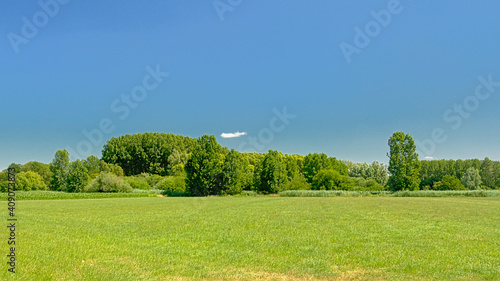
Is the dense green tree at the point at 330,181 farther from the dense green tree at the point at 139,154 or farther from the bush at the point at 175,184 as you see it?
the dense green tree at the point at 139,154

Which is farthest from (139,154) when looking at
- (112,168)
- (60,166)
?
(60,166)

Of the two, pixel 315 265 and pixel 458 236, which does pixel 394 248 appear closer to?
pixel 315 265

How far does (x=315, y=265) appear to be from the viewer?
29.3 feet

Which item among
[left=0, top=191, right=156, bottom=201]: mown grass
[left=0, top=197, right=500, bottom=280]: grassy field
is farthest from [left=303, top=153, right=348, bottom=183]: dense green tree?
[left=0, top=197, right=500, bottom=280]: grassy field

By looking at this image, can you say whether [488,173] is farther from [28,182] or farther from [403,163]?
[28,182]

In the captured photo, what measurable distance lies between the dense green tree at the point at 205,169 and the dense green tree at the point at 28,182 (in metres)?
48.0

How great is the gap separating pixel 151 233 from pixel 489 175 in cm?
10934

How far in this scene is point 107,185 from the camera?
230 ft

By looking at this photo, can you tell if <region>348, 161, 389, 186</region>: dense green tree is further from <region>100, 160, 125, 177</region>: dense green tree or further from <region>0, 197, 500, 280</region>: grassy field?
<region>0, 197, 500, 280</region>: grassy field

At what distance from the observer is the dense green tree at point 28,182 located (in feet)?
265

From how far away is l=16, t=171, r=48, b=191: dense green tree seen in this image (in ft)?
265

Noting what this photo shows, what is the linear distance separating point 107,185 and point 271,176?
37851mm

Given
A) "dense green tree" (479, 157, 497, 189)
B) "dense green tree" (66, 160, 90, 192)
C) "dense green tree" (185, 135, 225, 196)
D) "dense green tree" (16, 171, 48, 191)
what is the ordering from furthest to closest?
"dense green tree" (479, 157, 497, 189) → "dense green tree" (16, 171, 48, 191) → "dense green tree" (66, 160, 90, 192) → "dense green tree" (185, 135, 225, 196)

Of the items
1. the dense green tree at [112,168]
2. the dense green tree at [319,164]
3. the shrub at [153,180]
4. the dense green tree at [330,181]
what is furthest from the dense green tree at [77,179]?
the dense green tree at [319,164]
